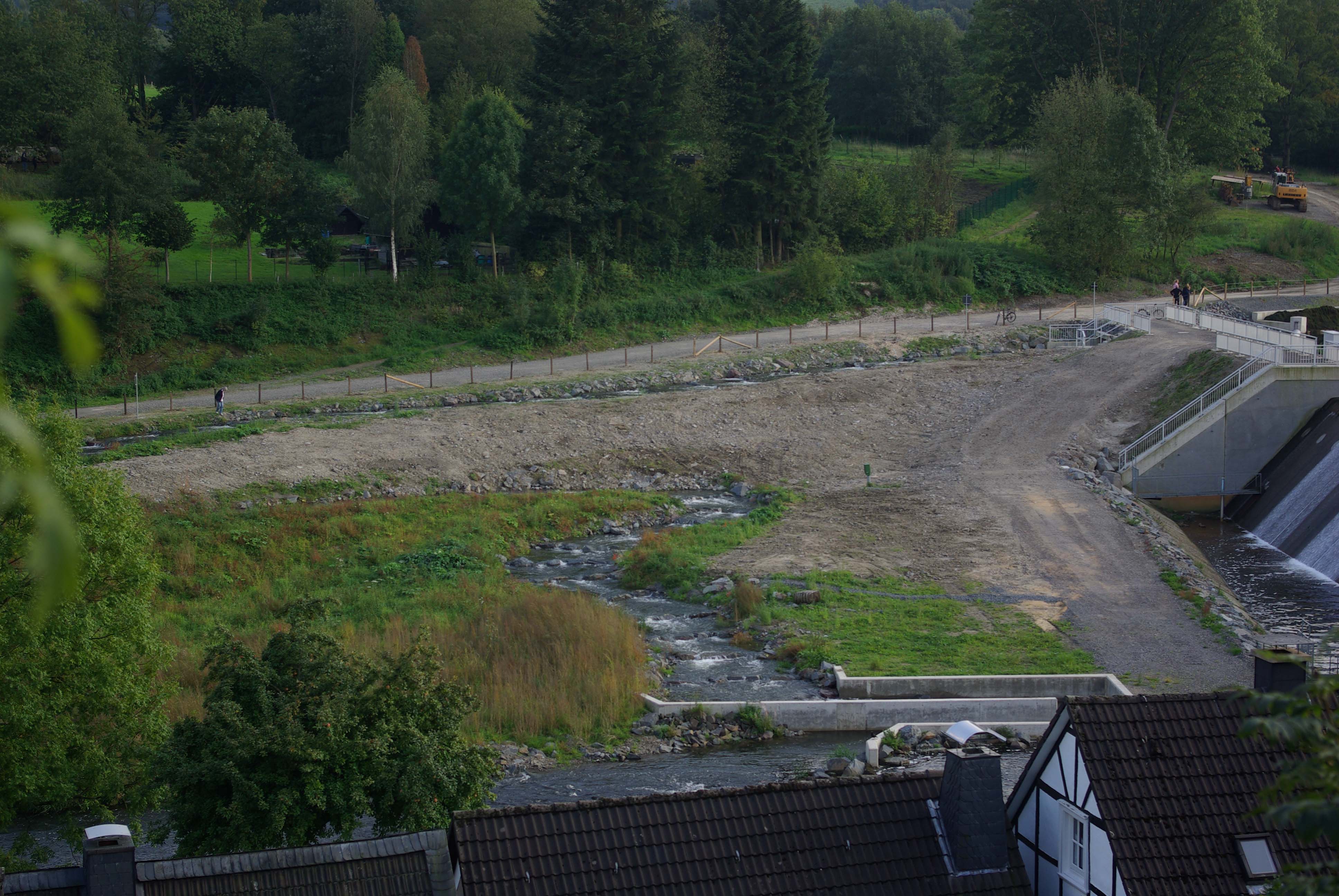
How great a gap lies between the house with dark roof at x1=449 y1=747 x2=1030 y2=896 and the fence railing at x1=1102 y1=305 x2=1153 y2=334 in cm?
4615

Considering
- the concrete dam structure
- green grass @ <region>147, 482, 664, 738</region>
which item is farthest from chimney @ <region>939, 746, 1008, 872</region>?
the concrete dam structure

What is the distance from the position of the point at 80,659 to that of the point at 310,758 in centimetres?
561

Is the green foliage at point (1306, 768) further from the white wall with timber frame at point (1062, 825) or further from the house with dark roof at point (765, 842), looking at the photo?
the house with dark roof at point (765, 842)

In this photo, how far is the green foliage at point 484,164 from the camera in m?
60.2

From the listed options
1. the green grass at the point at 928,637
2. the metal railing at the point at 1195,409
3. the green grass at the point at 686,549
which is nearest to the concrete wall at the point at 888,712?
the green grass at the point at 928,637

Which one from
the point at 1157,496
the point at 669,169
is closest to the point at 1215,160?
the point at 669,169

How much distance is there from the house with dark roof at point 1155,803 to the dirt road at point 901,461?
1386cm

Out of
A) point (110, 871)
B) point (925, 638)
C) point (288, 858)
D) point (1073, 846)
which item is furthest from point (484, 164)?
point (1073, 846)

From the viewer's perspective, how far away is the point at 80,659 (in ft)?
60.3

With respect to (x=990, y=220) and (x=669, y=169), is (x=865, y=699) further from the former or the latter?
(x=990, y=220)

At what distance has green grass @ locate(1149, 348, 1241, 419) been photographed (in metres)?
45.4

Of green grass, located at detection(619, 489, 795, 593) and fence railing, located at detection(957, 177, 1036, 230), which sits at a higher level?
fence railing, located at detection(957, 177, 1036, 230)

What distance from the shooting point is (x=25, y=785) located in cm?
1753

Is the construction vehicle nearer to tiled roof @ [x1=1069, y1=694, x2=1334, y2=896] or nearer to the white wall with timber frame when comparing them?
tiled roof @ [x1=1069, y1=694, x2=1334, y2=896]
